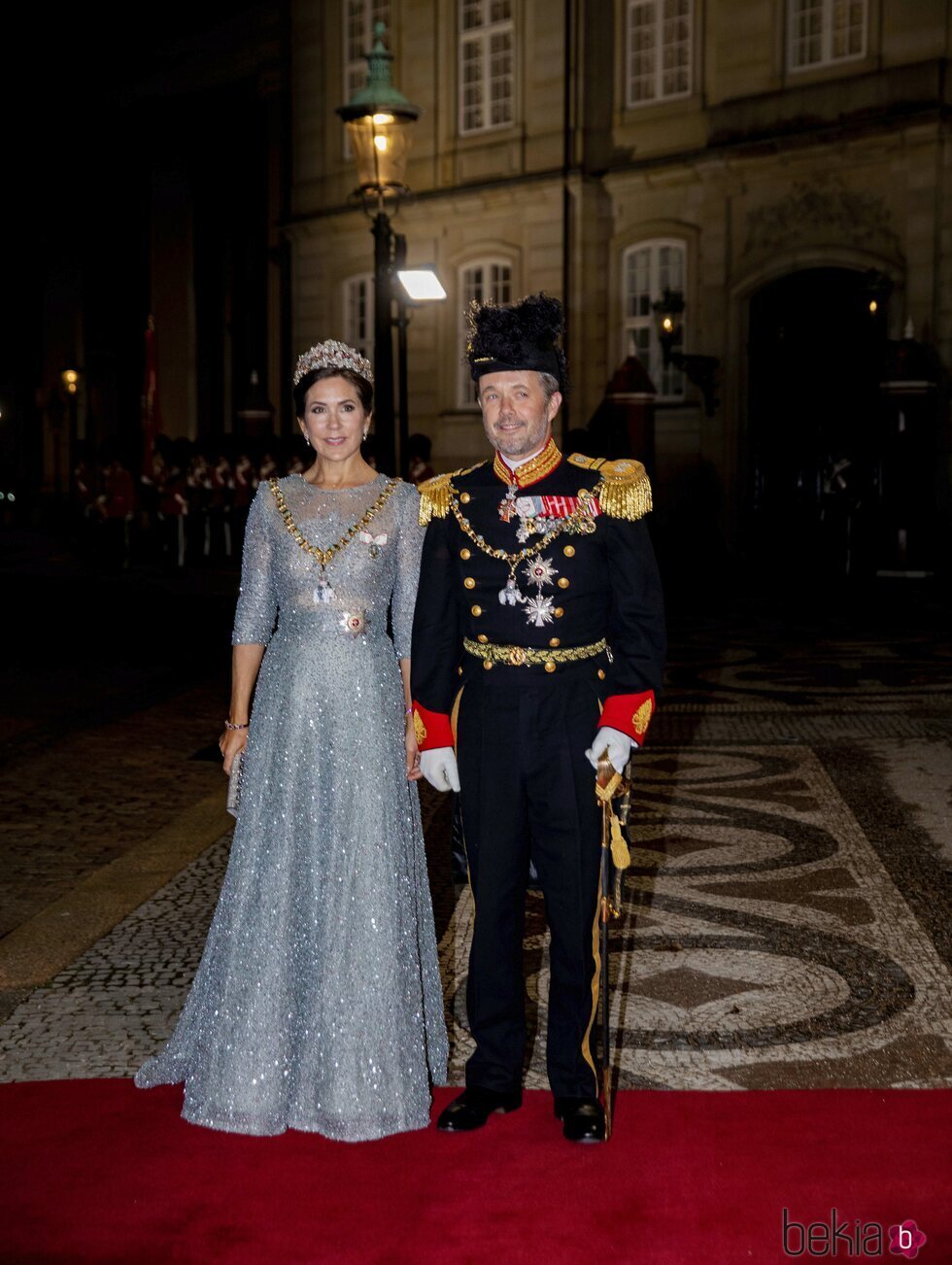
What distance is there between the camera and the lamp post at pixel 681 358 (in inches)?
845

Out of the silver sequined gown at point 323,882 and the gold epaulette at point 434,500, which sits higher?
the gold epaulette at point 434,500

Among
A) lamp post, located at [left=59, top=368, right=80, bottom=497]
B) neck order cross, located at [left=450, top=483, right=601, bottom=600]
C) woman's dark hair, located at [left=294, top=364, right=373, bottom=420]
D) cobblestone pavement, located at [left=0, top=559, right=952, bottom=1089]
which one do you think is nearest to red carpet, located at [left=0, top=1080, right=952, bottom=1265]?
cobblestone pavement, located at [left=0, top=559, right=952, bottom=1089]

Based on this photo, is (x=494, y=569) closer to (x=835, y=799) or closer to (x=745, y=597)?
(x=835, y=799)

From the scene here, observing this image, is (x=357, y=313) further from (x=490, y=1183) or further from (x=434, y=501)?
(x=490, y=1183)

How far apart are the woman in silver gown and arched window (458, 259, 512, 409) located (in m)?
20.4

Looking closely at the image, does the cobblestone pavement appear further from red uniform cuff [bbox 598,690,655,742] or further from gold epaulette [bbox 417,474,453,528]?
gold epaulette [bbox 417,474,453,528]

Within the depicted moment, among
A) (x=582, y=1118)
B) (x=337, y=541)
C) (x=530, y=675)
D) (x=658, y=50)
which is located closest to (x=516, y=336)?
(x=337, y=541)

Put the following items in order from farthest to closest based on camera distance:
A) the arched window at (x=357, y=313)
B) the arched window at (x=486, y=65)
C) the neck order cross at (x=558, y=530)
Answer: the arched window at (x=357, y=313)
the arched window at (x=486, y=65)
the neck order cross at (x=558, y=530)

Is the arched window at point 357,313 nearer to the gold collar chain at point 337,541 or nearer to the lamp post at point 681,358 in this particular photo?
the lamp post at point 681,358

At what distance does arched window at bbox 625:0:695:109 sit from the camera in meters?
22.2

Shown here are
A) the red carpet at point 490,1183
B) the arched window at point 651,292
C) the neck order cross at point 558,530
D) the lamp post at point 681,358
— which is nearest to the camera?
the red carpet at point 490,1183

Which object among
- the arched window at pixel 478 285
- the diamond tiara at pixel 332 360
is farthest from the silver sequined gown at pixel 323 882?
the arched window at pixel 478 285

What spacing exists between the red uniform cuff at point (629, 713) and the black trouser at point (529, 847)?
79 millimetres

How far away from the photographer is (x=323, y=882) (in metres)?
3.70
